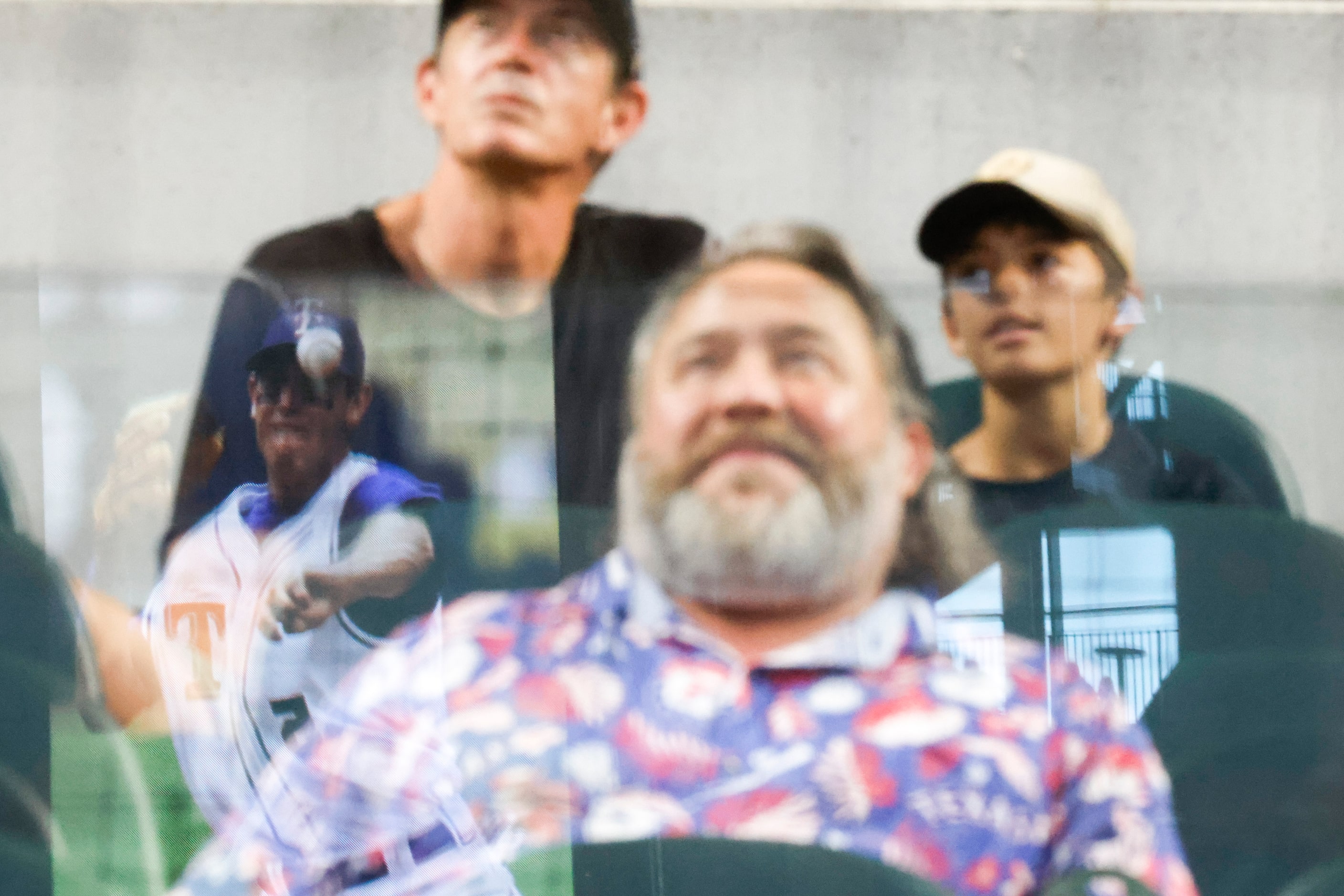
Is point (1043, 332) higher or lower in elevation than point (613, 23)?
lower

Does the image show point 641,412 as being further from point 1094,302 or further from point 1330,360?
point 1330,360

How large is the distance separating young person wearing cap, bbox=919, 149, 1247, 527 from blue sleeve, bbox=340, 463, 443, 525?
33.4 inches

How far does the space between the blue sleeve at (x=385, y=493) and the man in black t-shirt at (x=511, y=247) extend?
0.06 ft

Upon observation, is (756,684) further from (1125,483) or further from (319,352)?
(319,352)

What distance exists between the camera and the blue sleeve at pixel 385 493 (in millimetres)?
1891

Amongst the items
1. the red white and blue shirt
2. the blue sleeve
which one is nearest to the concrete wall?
the blue sleeve

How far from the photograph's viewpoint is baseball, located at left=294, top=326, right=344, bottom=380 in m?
1.91

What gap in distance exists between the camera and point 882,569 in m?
1.95

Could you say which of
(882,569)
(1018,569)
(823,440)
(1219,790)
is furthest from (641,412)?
(1219,790)

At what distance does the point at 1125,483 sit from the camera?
77.2 inches

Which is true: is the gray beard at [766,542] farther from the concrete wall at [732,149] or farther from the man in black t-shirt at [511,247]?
the concrete wall at [732,149]

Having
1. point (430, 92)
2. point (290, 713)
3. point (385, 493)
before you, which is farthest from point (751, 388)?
point (290, 713)

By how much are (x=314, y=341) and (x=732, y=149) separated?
0.74 metres

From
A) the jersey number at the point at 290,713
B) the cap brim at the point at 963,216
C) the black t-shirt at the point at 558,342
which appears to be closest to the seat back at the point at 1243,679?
the cap brim at the point at 963,216
